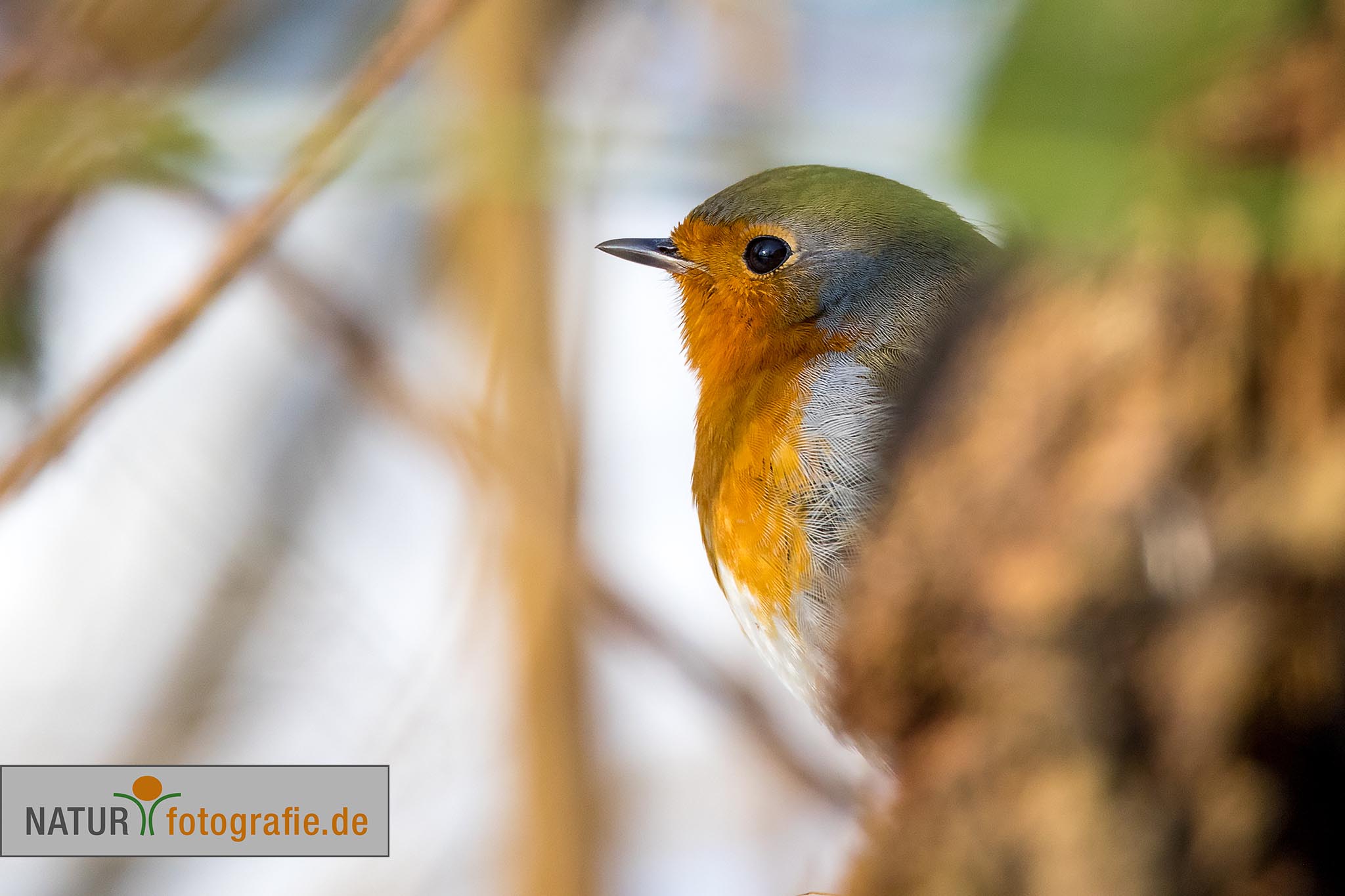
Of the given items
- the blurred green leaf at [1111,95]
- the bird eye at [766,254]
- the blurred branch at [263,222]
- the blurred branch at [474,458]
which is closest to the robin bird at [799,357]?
the bird eye at [766,254]

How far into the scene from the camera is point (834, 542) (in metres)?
1.49

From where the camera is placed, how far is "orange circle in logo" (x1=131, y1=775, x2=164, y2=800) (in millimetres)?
2098

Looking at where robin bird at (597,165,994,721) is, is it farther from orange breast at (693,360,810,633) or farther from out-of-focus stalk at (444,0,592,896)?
out-of-focus stalk at (444,0,592,896)

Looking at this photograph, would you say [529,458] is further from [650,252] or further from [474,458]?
[650,252]

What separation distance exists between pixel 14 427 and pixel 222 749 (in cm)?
80

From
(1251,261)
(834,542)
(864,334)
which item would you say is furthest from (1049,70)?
(864,334)

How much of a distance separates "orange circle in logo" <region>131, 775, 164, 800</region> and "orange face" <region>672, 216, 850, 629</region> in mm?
1129

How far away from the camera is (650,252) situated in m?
2.05

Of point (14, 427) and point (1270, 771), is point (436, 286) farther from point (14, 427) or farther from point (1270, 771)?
point (1270, 771)

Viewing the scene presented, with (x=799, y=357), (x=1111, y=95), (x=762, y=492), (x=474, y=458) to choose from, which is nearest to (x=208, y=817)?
(x=474, y=458)

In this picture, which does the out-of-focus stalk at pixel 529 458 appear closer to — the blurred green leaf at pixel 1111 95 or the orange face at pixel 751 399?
the orange face at pixel 751 399

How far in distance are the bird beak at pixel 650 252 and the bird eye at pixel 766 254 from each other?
112 millimetres

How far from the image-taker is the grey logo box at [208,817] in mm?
2000

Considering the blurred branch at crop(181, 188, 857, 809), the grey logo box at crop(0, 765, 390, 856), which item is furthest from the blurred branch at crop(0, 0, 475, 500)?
the grey logo box at crop(0, 765, 390, 856)
